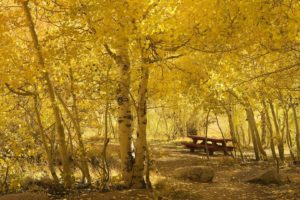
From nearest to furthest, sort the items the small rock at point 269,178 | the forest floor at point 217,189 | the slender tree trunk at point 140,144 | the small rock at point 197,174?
the forest floor at point 217,189
the slender tree trunk at point 140,144
the small rock at point 269,178
the small rock at point 197,174

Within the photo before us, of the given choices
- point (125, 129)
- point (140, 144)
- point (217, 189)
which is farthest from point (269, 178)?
point (125, 129)

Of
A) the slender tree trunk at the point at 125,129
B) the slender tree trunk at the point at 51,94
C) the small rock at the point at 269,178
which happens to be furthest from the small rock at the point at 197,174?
the slender tree trunk at the point at 51,94

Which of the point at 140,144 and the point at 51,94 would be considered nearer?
the point at 51,94

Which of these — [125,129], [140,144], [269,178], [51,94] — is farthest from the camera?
[269,178]

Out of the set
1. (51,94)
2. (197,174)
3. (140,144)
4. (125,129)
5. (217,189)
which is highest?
(51,94)

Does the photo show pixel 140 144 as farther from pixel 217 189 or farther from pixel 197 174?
pixel 197 174

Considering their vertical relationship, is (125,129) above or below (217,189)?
above

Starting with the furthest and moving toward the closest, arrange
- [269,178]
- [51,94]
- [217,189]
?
[269,178] < [217,189] < [51,94]

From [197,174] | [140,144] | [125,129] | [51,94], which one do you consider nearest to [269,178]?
[197,174]

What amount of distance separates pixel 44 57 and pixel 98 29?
1.43 meters

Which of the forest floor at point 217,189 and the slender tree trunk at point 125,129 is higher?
the slender tree trunk at point 125,129

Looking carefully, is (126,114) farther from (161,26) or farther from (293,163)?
(293,163)

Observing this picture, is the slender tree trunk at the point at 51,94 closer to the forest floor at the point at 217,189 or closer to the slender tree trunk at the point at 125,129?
the forest floor at the point at 217,189

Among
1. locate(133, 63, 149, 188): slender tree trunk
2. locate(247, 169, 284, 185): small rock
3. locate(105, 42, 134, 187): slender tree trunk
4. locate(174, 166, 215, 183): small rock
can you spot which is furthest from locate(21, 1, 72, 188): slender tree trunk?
locate(247, 169, 284, 185): small rock
